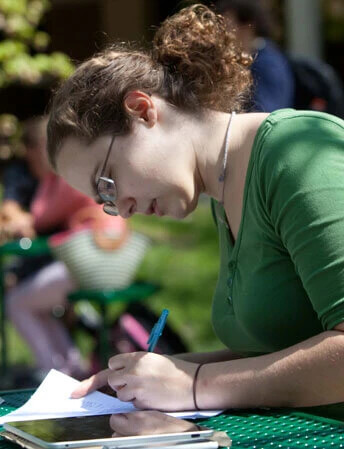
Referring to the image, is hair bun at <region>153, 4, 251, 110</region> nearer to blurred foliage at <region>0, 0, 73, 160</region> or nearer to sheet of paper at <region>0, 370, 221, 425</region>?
sheet of paper at <region>0, 370, 221, 425</region>

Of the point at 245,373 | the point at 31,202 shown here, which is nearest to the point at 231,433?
the point at 245,373

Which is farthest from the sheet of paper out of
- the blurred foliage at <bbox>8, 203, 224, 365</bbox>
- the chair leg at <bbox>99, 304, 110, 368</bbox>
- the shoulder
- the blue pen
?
the blurred foliage at <bbox>8, 203, 224, 365</bbox>

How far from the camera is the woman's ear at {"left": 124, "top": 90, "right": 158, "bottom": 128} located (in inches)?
72.5

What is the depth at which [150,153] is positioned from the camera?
1.84 m

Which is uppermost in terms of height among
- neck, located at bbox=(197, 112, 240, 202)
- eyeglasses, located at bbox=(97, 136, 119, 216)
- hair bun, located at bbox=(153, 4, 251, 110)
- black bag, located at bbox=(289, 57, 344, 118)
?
hair bun, located at bbox=(153, 4, 251, 110)

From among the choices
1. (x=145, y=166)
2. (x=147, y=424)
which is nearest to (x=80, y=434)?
(x=147, y=424)

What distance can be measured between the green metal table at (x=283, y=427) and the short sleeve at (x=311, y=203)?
0.16m

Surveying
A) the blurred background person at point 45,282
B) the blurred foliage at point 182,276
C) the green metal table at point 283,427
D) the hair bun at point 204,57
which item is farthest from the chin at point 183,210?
the blurred foliage at point 182,276

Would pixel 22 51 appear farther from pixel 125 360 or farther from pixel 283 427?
pixel 283 427

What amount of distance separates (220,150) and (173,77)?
0.18m

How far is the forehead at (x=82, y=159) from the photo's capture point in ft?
6.12

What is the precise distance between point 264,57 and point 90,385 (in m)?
2.80

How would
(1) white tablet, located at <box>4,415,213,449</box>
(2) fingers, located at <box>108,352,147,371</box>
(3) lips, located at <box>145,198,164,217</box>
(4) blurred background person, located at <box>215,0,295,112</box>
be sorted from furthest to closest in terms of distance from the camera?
1. (4) blurred background person, located at <box>215,0,295,112</box>
2. (3) lips, located at <box>145,198,164,217</box>
3. (2) fingers, located at <box>108,352,147,371</box>
4. (1) white tablet, located at <box>4,415,213,449</box>

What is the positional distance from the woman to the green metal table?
0.09 feet
